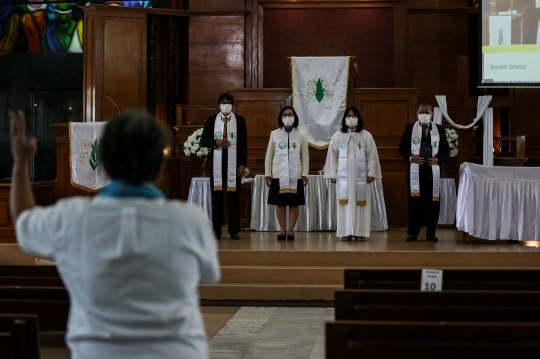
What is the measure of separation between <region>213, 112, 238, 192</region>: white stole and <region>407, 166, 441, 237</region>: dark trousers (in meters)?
2.06

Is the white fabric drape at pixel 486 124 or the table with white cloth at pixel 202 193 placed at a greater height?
the white fabric drape at pixel 486 124

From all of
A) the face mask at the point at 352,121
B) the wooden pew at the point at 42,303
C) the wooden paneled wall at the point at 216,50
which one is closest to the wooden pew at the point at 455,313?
the wooden pew at the point at 42,303

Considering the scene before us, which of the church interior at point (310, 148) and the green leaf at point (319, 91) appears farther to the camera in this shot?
the green leaf at point (319, 91)

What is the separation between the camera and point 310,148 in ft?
37.5

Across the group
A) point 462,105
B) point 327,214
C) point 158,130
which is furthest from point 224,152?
point 158,130

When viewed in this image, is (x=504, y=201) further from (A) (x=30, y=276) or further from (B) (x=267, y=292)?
(A) (x=30, y=276)

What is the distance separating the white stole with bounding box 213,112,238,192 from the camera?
30.8ft

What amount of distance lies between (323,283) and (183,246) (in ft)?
19.9

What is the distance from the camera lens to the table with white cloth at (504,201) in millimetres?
8906

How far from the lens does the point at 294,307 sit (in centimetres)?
758

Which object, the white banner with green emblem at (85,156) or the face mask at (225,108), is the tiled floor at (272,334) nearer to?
the face mask at (225,108)

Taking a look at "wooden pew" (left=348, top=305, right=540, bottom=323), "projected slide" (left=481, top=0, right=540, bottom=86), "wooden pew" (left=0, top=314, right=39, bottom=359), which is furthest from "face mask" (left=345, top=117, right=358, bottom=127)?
"wooden pew" (left=0, top=314, right=39, bottom=359)

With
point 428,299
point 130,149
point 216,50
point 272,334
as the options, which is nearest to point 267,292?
point 272,334

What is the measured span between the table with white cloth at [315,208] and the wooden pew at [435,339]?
7.37 metres
